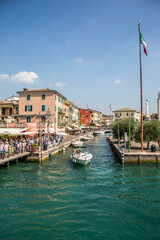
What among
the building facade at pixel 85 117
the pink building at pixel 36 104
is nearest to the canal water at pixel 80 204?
the pink building at pixel 36 104

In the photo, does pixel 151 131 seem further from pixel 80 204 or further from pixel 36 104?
pixel 36 104

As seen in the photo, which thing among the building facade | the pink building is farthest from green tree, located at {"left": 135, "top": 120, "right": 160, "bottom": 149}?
the building facade

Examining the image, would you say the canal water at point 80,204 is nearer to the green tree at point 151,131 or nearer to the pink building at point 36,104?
the green tree at point 151,131

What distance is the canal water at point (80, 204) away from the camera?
9.23 m

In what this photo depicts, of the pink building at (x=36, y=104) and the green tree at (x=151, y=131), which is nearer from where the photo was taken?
the green tree at (x=151, y=131)

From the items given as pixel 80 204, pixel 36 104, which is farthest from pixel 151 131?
pixel 36 104

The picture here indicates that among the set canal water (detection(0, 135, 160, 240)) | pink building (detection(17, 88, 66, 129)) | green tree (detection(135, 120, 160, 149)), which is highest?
pink building (detection(17, 88, 66, 129))

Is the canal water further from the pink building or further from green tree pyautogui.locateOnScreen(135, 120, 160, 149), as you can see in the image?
the pink building

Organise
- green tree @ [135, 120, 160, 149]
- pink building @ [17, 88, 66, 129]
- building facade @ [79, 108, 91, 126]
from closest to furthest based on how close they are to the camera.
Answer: green tree @ [135, 120, 160, 149] → pink building @ [17, 88, 66, 129] → building facade @ [79, 108, 91, 126]

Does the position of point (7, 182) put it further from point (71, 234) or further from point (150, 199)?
point (150, 199)

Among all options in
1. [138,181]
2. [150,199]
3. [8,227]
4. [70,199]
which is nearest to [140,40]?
[138,181]

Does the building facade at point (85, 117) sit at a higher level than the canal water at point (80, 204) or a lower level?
higher

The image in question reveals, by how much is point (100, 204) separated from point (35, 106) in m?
38.6

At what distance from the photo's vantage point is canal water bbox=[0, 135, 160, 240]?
9227mm
